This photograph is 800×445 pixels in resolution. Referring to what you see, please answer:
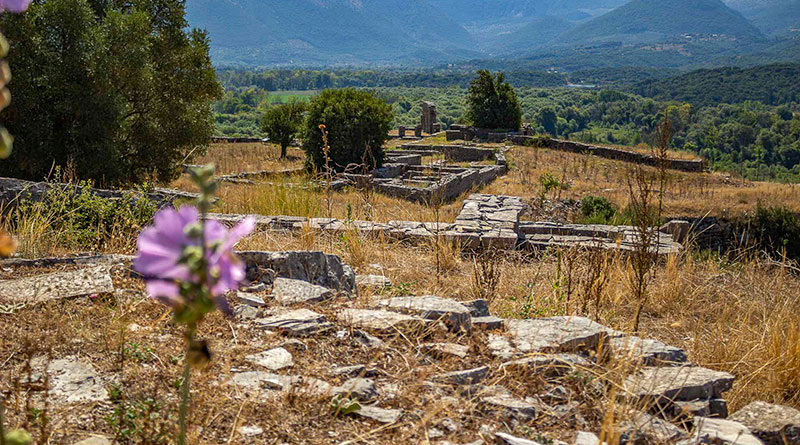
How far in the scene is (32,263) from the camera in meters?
3.79

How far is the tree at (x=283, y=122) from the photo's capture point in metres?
23.6

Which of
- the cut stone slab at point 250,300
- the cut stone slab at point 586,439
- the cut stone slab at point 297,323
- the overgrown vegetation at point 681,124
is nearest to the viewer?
the cut stone slab at point 586,439

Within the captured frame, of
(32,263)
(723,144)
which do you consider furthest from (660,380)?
(723,144)

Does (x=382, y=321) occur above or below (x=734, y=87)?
below

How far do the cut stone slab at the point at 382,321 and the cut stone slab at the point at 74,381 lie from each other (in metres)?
1.24

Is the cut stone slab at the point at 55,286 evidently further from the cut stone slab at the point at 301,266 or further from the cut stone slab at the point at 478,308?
the cut stone slab at the point at 478,308

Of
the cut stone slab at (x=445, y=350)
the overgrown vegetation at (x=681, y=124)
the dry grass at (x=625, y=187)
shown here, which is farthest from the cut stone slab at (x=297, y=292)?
the overgrown vegetation at (x=681, y=124)

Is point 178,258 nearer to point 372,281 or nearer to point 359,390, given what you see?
point 359,390

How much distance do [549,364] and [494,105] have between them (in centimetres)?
2982

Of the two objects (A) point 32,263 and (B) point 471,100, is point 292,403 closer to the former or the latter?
(A) point 32,263

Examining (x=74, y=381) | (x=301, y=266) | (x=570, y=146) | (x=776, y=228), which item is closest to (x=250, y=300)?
(x=301, y=266)

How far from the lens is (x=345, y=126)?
57.5 ft

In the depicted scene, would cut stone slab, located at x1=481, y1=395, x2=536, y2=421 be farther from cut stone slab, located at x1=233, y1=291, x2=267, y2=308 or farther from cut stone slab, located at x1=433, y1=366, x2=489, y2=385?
cut stone slab, located at x1=233, y1=291, x2=267, y2=308

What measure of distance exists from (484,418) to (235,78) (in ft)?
656
